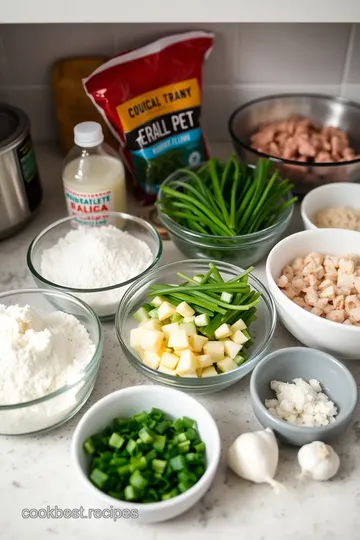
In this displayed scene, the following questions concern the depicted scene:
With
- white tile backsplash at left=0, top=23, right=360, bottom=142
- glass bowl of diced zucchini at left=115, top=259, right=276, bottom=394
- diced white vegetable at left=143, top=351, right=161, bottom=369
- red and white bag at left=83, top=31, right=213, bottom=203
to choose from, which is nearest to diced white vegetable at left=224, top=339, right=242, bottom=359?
glass bowl of diced zucchini at left=115, top=259, right=276, bottom=394

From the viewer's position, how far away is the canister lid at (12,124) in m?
1.10

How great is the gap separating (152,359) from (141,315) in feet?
0.34

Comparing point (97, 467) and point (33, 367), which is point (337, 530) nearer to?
point (97, 467)

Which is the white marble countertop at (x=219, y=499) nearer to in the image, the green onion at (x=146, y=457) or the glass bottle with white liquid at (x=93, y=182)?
the green onion at (x=146, y=457)

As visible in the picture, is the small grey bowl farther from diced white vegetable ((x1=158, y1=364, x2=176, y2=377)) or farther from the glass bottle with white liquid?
the glass bottle with white liquid

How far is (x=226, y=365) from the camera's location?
909mm

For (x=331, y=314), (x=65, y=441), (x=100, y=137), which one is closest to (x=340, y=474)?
(x=331, y=314)

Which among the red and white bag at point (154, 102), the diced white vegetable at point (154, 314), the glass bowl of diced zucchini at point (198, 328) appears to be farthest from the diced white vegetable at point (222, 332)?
the red and white bag at point (154, 102)

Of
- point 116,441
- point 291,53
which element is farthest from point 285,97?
point 116,441

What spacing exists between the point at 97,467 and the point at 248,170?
0.68 metres

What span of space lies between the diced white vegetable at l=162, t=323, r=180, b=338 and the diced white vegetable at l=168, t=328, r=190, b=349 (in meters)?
0.01

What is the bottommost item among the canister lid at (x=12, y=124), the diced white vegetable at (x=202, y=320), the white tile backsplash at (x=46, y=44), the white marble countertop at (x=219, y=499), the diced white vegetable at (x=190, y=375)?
the white marble countertop at (x=219, y=499)

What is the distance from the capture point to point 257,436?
812 millimetres

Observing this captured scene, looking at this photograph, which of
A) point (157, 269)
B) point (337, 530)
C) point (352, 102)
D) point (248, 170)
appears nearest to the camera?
point (337, 530)
